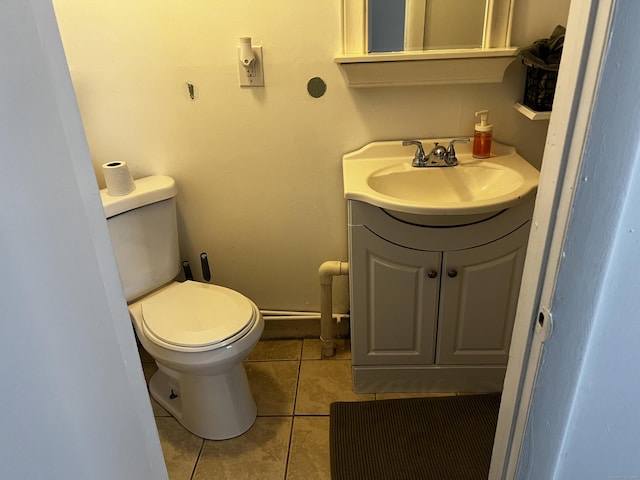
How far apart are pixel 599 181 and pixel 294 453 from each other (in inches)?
55.1

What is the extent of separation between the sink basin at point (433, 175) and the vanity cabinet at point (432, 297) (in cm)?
12

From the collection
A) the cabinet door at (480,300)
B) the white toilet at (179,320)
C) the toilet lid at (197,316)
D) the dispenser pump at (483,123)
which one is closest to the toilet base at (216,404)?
the white toilet at (179,320)

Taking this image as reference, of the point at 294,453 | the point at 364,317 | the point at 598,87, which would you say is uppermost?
the point at 598,87

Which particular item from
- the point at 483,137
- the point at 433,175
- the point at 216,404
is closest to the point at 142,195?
the point at 216,404

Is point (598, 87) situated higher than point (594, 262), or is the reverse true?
point (598, 87)

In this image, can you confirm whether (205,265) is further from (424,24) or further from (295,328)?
(424,24)

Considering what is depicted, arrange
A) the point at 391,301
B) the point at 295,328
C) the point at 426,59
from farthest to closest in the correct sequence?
the point at 295,328, the point at 391,301, the point at 426,59

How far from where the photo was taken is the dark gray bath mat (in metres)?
1.59

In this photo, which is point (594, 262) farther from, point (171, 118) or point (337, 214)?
point (171, 118)

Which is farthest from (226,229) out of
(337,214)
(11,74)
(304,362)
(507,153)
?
(11,74)

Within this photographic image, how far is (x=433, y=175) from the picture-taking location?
1.72m

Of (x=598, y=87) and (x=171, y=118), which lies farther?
(x=171, y=118)

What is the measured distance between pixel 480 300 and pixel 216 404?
0.96m

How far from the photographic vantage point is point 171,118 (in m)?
1.81
